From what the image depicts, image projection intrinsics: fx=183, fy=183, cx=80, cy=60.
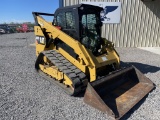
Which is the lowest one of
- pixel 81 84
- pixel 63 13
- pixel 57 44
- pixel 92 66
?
pixel 81 84

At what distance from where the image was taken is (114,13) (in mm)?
11383

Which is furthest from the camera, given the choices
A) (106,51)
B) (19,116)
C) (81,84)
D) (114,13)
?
(114,13)

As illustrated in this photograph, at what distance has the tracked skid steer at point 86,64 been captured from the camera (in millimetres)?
4043

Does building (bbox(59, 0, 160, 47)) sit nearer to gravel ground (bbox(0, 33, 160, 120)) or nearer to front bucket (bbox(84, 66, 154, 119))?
gravel ground (bbox(0, 33, 160, 120))

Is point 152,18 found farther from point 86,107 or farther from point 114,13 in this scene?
point 86,107

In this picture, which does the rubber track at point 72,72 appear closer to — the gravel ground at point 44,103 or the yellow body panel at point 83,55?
the yellow body panel at point 83,55

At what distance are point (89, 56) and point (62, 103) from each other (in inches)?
51.1

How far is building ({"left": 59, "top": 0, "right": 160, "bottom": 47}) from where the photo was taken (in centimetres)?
1150

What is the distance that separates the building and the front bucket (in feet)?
22.6

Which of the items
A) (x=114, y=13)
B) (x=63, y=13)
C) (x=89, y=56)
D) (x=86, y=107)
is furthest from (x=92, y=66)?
(x=114, y=13)

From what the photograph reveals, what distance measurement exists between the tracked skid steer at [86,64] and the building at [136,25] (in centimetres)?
625

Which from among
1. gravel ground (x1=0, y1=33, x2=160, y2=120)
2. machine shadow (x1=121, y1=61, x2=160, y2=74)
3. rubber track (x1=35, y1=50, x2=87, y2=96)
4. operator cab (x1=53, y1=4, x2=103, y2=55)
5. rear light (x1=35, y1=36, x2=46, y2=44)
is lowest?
gravel ground (x1=0, y1=33, x2=160, y2=120)

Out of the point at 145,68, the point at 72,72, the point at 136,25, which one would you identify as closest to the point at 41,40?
the point at 72,72

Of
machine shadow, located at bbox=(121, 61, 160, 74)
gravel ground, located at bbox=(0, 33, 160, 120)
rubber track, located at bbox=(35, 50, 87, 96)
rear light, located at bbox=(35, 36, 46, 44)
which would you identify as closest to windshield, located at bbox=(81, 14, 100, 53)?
rubber track, located at bbox=(35, 50, 87, 96)
